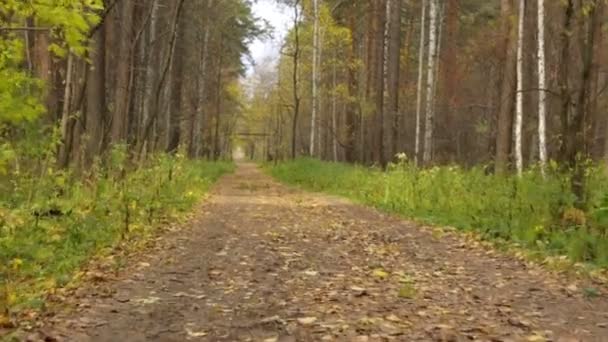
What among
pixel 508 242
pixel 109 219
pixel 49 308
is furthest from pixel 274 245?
pixel 49 308

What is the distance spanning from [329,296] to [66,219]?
14.1 feet

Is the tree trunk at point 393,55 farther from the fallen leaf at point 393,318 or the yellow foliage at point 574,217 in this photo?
the fallen leaf at point 393,318

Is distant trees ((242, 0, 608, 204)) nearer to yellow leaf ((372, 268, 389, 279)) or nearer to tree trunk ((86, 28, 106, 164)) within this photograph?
yellow leaf ((372, 268, 389, 279))

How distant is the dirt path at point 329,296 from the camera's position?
14.7 feet

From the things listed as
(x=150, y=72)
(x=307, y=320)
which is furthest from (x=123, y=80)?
(x=307, y=320)

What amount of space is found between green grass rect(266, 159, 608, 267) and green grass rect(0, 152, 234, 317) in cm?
471

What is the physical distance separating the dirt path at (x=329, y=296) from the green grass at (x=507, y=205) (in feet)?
2.13

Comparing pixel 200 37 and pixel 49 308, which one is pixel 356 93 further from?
pixel 49 308

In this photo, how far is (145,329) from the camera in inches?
178

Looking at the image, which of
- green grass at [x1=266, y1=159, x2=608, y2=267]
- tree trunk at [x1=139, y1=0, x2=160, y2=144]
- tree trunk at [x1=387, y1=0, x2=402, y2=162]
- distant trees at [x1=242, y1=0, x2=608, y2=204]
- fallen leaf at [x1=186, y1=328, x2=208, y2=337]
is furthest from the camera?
tree trunk at [x1=387, y1=0, x2=402, y2=162]

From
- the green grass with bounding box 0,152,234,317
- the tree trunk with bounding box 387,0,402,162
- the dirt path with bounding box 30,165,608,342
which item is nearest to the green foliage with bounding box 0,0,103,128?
the green grass with bounding box 0,152,234,317

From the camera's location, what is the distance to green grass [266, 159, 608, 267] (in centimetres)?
742

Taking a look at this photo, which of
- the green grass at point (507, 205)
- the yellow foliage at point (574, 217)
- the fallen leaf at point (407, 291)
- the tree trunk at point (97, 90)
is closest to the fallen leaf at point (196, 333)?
the fallen leaf at point (407, 291)

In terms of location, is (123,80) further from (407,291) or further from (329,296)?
(407,291)
